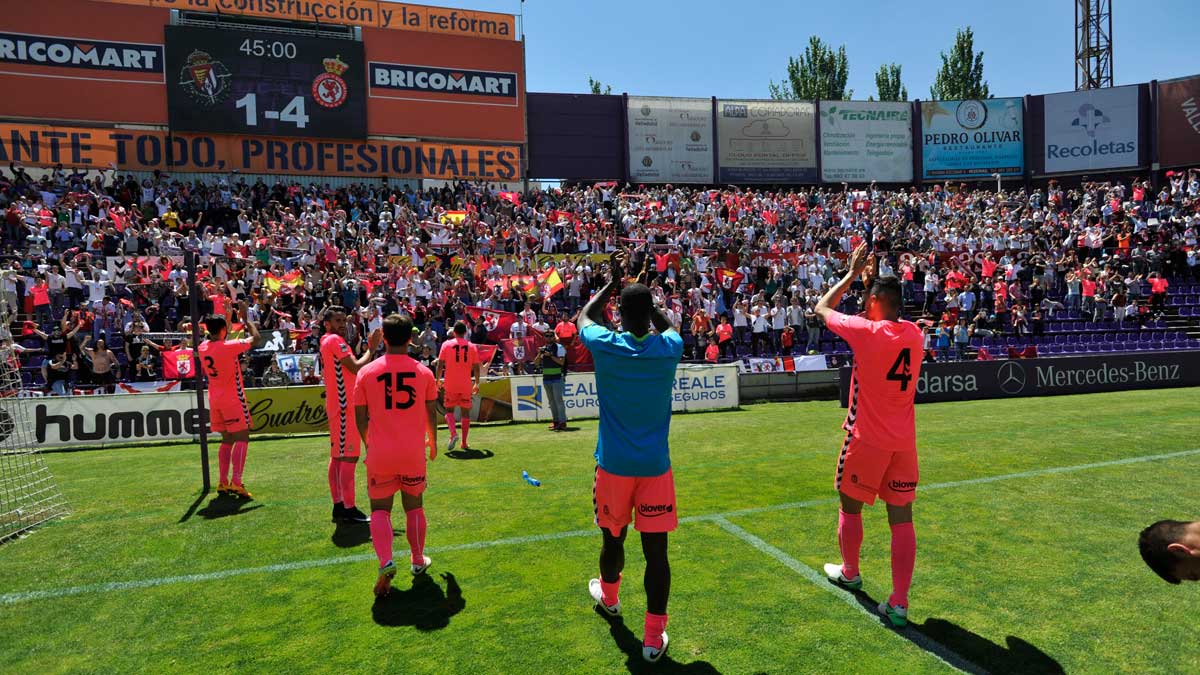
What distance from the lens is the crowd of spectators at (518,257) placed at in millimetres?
19406

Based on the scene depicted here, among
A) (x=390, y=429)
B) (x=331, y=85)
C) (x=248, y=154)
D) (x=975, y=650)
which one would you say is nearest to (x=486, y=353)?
(x=390, y=429)

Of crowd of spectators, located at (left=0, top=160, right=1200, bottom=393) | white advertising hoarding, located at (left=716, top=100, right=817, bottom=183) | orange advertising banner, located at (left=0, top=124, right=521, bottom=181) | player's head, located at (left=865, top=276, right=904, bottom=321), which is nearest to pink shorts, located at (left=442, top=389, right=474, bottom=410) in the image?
crowd of spectators, located at (left=0, top=160, right=1200, bottom=393)

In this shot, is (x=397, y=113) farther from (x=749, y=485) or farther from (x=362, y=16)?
(x=749, y=485)

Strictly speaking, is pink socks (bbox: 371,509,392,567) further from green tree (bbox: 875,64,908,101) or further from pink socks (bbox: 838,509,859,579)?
green tree (bbox: 875,64,908,101)

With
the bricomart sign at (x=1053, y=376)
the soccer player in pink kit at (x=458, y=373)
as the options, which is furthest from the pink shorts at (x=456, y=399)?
the bricomart sign at (x=1053, y=376)

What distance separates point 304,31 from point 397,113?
510 centimetres

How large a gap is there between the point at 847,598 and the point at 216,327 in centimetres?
775

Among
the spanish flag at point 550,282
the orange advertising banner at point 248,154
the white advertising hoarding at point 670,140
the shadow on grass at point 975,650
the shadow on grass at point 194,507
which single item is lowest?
the shadow on grass at point 194,507

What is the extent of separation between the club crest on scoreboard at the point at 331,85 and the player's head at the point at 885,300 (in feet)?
99.6

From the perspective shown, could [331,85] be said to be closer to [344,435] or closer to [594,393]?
[594,393]

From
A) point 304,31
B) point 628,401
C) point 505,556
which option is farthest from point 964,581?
point 304,31

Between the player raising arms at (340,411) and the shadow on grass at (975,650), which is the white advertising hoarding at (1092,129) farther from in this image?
the player raising arms at (340,411)

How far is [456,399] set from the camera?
1212cm

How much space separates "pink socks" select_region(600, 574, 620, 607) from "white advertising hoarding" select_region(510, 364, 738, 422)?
34.6 feet
